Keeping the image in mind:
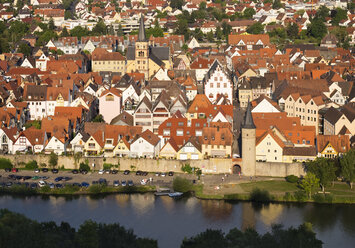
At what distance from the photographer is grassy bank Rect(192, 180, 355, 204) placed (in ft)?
99.6

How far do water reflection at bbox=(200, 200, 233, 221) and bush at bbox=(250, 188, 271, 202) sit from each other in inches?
43.1

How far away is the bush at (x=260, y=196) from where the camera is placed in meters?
30.5

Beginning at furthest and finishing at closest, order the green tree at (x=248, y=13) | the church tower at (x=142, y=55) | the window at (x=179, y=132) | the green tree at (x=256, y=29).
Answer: the green tree at (x=248, y=13)
the green tree at (x=256, y=29)
the church tower at (x=142, y=55)
the window at (x=179, y=132)

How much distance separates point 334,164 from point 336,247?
22.6 ft

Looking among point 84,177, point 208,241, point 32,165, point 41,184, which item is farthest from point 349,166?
point 32,165

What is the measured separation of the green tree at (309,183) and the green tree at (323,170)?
285 millimetres

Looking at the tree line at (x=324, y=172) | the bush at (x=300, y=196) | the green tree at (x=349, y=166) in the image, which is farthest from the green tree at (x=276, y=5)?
the bush at (x=300, y=196)

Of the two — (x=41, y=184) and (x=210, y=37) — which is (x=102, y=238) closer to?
(x=41, y=184)

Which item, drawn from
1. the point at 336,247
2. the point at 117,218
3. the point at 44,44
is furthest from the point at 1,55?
the point at 336,247

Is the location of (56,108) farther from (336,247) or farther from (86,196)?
(336,247)

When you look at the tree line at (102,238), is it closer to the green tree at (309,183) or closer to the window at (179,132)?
the green tree at (309,183)

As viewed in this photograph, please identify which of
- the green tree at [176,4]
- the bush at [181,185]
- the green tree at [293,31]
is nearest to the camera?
the bush at [181,185]

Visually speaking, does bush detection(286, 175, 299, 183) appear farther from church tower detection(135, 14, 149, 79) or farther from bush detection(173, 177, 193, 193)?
church tower detection(135, 14, 149, 79)

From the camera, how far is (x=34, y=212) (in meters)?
29.2
